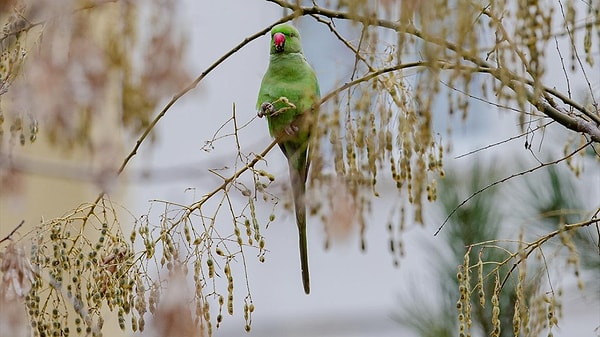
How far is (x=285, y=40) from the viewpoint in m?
2.20

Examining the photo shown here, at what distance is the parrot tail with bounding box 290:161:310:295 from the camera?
1.85 metres

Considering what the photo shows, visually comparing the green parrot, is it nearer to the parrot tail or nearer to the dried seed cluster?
the parrot tail

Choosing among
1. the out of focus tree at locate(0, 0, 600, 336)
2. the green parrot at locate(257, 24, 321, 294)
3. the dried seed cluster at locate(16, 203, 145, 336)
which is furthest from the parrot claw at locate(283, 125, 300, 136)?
the dried seed cluster at locate(16, 203, 145, 336)

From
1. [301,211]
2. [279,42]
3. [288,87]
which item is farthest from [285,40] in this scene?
[301,211]

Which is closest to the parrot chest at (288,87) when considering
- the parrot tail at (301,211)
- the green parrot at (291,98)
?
the green parrot at (291,98)

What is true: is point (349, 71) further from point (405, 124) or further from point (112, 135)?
point (112, 135)

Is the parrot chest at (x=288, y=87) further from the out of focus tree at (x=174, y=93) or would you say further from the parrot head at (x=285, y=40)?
the out of focus tree at (x=174, y=93)

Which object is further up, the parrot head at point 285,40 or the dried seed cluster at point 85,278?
the parrot head at point 285,40

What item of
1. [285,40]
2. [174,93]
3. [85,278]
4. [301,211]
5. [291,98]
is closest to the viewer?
[174,93]

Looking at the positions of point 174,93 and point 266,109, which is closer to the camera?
point 174,93

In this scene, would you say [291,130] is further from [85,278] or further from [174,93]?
[174,93]

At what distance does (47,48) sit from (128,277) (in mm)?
567

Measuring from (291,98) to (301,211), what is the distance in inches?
11.4

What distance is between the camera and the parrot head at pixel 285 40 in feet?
7.15
